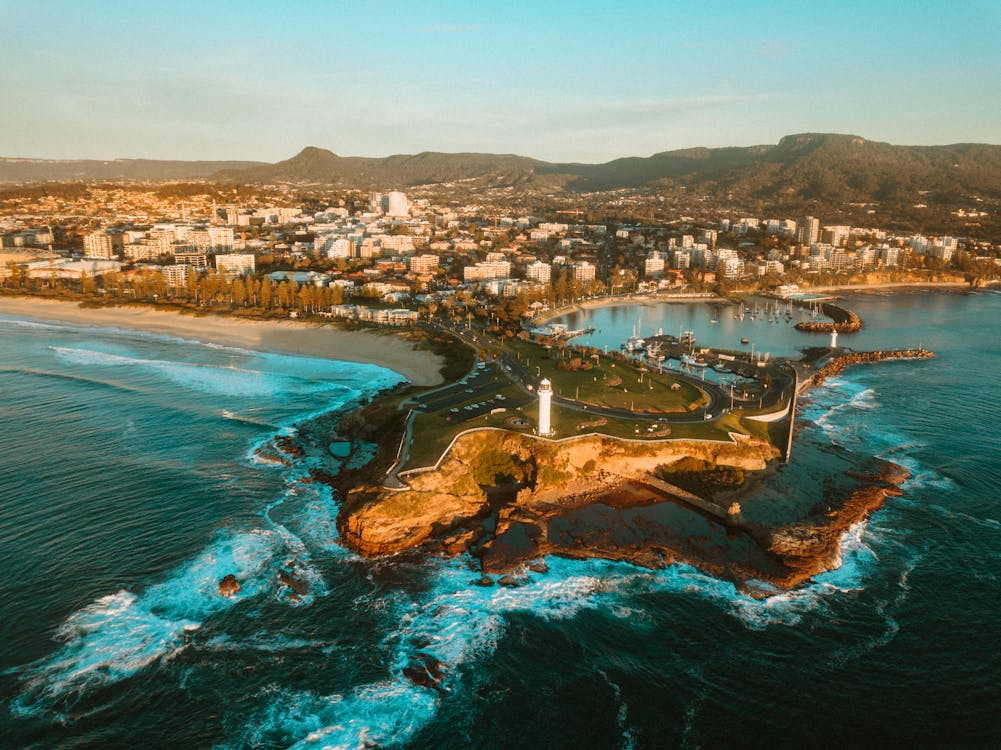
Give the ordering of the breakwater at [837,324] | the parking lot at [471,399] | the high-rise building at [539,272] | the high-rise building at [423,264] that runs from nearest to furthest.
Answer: the parking lot at [471,399]
the breakwater at [837,324]
the high-rise building at [423,264]
the high-rise building at [539,272]

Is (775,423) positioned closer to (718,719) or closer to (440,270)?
(718,719)

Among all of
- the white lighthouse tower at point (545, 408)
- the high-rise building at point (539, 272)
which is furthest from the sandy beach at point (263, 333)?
the high-rise building at point (539, 272)

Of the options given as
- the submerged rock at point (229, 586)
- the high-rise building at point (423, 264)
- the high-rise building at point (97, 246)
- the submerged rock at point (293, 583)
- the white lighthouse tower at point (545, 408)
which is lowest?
the submerged rock at point (293, 583)

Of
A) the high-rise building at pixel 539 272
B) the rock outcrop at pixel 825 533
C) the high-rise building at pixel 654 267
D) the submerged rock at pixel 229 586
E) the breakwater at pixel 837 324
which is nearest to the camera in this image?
the submerged rock at pixel 229 586

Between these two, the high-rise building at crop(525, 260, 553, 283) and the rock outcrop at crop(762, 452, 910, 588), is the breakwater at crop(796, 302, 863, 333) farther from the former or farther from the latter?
the rock outcrop at crop(762, 452, 910, 588)

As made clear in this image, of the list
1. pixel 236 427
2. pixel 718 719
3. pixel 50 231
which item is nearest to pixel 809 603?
pixel 718 719

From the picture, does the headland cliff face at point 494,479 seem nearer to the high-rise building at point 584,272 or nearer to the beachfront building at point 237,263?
the high-rise building at point 584,272

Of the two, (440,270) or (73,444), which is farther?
(440,270)
